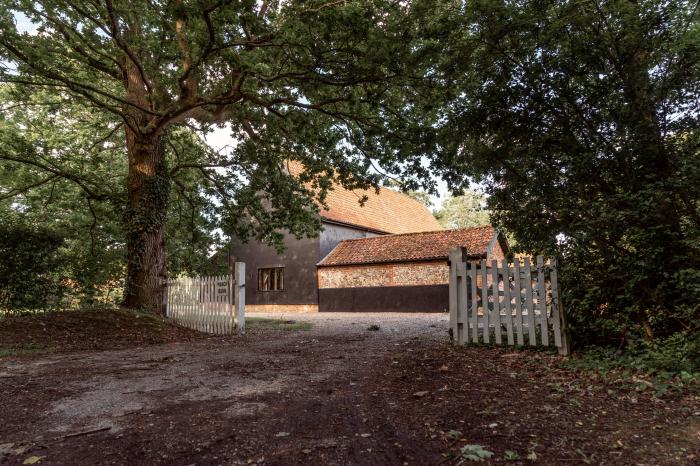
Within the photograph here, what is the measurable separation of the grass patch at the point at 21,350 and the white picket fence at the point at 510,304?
25.3ft

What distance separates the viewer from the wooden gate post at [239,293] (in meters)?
10.3

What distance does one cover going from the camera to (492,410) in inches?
140

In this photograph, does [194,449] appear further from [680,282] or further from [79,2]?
[79,2]

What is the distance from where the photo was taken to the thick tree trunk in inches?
444

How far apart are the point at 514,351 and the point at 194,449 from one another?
5.13m

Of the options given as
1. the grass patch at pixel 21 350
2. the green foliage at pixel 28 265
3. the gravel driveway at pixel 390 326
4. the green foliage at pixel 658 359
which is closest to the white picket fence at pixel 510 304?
the green foliage at pixel 658 359

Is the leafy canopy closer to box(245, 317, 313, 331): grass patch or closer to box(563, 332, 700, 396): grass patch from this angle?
box(245, 317, 313, 331): grass patch

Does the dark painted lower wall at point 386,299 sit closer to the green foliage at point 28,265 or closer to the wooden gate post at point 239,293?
the wooden gate post at point 239,293

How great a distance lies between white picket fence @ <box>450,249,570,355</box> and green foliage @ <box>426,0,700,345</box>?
1.31 feet

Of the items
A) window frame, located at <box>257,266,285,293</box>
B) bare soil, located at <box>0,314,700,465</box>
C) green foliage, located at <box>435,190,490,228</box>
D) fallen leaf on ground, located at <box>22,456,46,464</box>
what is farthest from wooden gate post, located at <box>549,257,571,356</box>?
green foliage, located at <box>435,190,490,228</box>

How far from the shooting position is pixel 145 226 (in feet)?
37.2

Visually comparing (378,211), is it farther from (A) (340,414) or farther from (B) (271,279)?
(A) (340,414)

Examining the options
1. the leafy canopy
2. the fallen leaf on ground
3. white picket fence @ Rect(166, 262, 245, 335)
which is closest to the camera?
the fallen leaf on ground

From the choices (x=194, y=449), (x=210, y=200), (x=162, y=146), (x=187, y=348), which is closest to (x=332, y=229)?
(x=210, y=200)
